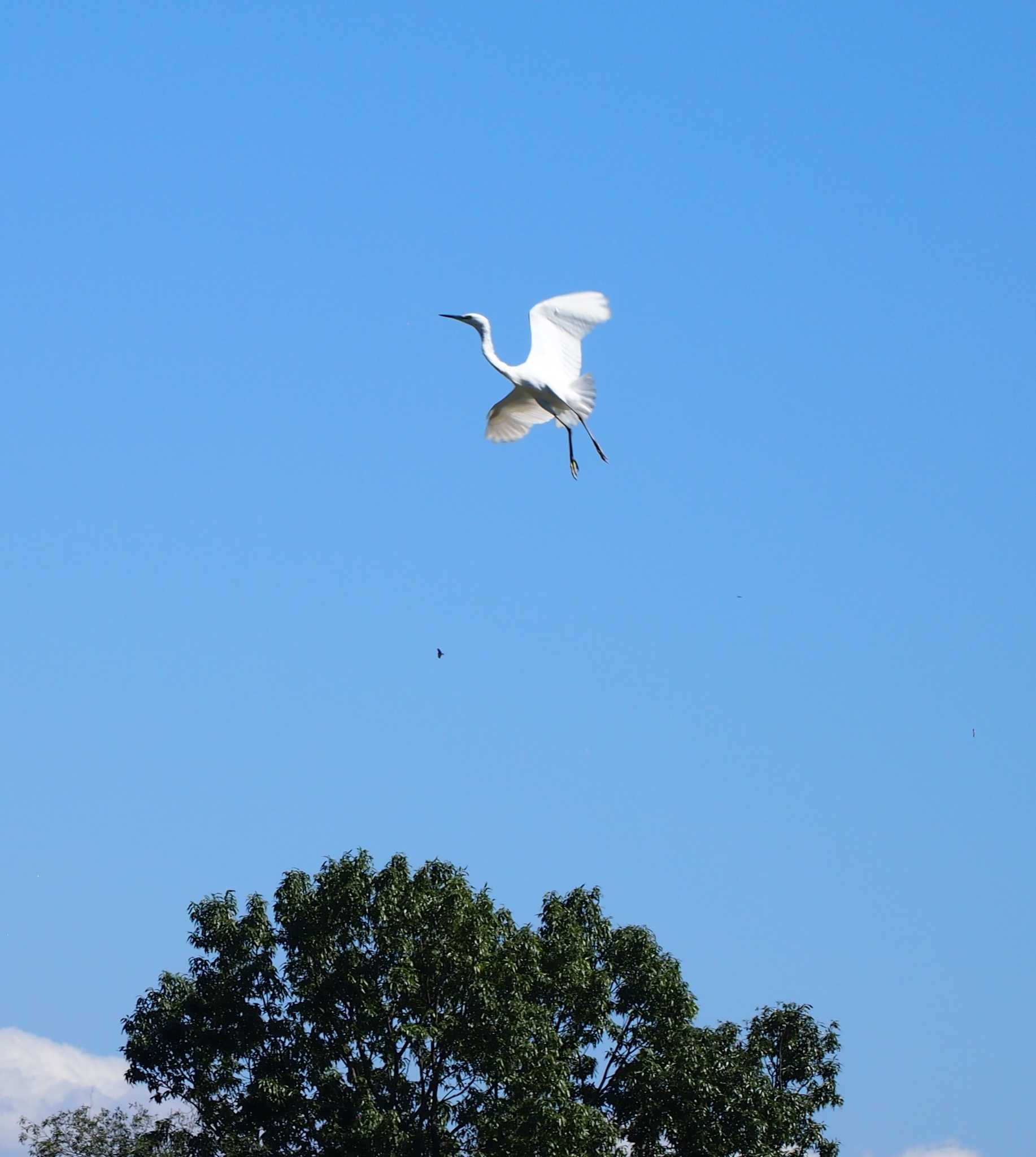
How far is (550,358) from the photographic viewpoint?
25.2 metres

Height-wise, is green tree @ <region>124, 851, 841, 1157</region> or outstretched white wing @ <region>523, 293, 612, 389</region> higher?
outstretched white wing @ <region>523, 293, 612, 389</region>

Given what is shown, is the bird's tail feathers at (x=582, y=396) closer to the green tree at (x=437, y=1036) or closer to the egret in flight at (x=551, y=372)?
the egret in flight at (x=551, y=372)

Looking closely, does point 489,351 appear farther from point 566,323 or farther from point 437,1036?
point 437,1036

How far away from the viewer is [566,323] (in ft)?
83.6

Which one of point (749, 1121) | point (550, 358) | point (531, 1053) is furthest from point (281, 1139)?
point (550, 358)

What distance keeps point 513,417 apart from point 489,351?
1.01 metres

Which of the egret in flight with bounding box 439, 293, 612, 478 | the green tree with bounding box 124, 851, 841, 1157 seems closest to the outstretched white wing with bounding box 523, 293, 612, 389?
the egret in flight with bounding box 439, 293, 612, 478

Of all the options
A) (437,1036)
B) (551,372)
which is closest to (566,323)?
(551,372)

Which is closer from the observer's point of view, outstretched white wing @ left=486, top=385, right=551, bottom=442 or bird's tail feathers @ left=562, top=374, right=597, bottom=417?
bird's tail feathers @ left=562, top=374, right=597, bottom=417

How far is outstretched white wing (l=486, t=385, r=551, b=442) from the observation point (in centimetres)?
2595

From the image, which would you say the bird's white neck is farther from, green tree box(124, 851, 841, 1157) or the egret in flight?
green tree box(124, 851, 841, 1157)

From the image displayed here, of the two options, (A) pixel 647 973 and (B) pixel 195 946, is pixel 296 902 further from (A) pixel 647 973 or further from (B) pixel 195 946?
(A) pixel 647 973

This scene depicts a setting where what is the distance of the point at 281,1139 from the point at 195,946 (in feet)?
8.95

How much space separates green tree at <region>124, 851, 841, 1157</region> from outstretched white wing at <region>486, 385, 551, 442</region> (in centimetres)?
584
